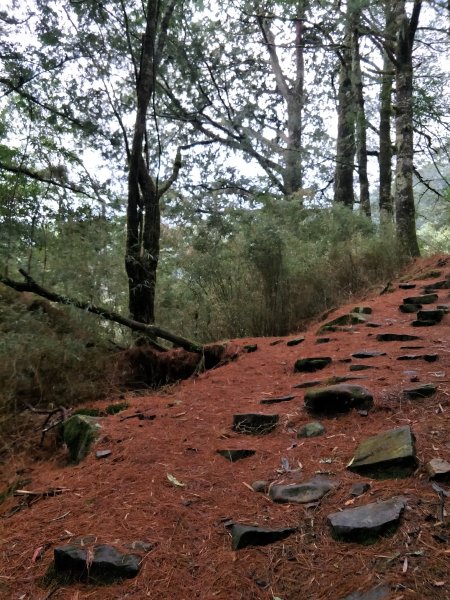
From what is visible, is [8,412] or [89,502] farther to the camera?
[8,412]

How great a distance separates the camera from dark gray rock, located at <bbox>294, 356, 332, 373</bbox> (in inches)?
176

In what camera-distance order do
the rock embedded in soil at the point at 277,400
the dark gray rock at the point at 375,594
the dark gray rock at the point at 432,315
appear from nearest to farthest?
the dark gray rock at the point at 375,594, the rock embedded in soil at the point at 277,400, the dark gray rock at the point at 432,315

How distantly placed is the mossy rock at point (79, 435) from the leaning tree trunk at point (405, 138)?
699 centimetres

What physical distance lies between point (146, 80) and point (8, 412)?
4898 mm

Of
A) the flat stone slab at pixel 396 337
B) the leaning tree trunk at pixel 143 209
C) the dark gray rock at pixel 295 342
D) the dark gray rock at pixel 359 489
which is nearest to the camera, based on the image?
the dark gray rock at pixel 359 489

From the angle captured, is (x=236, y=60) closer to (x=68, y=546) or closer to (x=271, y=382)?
(x=271, y=382)

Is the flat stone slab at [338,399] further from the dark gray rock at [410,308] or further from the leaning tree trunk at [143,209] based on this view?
the leaning tree trunk at [143,209]

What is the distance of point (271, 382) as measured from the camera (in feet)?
14.5

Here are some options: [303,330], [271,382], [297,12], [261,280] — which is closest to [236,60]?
[297,12]

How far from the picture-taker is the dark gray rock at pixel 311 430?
3018 millimetres

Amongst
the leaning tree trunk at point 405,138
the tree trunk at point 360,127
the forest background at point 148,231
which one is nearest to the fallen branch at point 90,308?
the forest background at point 148,231

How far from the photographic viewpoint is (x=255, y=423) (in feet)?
11.1

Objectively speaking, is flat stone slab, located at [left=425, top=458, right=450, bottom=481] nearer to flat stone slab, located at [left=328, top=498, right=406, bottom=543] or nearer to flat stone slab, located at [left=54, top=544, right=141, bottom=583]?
flat stone slab, located at [left=328, top=498, right=406, bottom=543]

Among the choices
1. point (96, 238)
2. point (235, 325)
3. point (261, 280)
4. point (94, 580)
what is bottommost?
point (94, 580)
